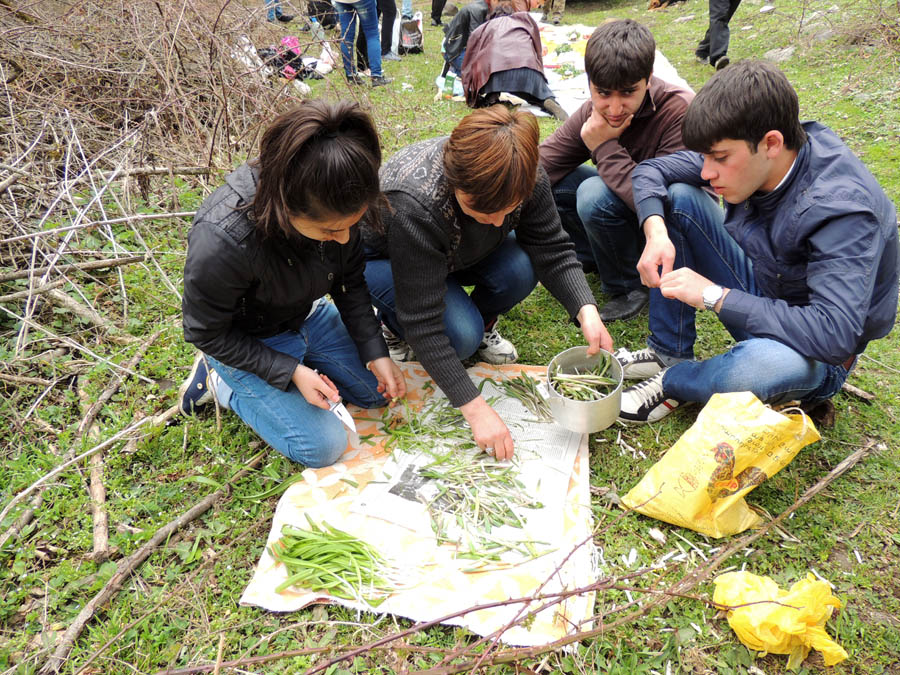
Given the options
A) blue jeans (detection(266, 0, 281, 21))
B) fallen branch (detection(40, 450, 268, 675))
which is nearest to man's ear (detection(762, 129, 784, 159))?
fallen branch (detection(40, 450, 268, 675))

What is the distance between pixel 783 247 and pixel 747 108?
0.45 m

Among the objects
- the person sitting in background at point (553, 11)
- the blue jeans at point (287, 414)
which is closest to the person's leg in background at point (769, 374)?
the blue jeans at point (287, 414)

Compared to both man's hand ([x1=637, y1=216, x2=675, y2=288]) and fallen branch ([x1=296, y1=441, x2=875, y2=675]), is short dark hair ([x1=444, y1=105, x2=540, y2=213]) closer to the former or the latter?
man's hand ([x1=637, y1=216, x2=675, y2=288])

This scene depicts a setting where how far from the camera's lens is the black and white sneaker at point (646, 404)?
2.27 meters

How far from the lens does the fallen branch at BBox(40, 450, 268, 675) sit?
1638 mm

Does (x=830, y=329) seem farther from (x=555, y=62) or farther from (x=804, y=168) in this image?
(x=555, y=62)

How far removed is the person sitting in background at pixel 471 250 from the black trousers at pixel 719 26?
4.77 m

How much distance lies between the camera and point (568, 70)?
5.98 meters

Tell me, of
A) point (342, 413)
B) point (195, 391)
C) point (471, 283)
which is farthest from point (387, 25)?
point (342, 413)

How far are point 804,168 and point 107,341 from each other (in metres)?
2.94

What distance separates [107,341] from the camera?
9.13 feet

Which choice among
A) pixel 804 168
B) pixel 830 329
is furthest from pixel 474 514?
pixel 804 168

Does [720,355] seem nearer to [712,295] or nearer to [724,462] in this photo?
[712,295]

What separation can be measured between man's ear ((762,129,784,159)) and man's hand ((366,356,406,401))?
4.70 ft
